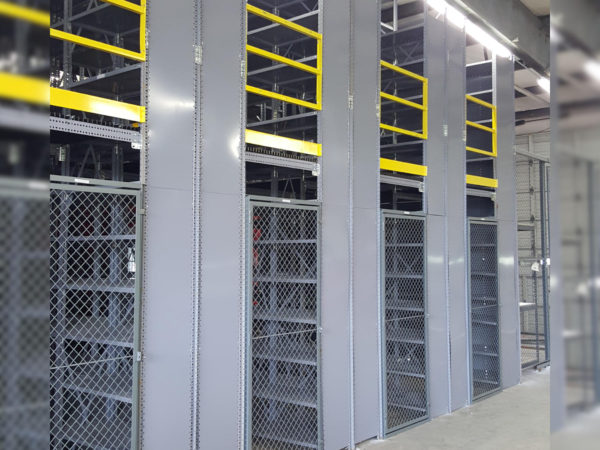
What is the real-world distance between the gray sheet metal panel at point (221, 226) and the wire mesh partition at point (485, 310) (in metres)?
4.68

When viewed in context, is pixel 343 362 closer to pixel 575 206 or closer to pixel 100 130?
pixel 100 130

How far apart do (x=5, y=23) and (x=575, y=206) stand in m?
0.60

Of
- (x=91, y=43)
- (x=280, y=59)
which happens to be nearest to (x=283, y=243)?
(x=280, y=59)

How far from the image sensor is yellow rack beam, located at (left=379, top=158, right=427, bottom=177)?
624 centimetres

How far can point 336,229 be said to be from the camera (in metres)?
5.45

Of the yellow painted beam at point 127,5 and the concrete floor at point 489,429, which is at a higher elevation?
the yellow painted beam at point 127,5

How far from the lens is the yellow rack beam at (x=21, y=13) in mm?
497

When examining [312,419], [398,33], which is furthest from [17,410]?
[398,33]

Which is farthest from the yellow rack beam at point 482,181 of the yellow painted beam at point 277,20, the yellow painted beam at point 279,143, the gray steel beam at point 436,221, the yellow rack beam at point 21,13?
the yellow rack beam at point 21,13

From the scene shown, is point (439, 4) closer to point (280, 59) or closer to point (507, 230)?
point (280, 59)

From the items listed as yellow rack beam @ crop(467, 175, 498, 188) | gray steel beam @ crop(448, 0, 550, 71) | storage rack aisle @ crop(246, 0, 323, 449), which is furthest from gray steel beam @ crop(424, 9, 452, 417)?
storage rack aisle @ crop(246, 0, 323, 449)

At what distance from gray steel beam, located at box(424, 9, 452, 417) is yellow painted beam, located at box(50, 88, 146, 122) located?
4.16 m

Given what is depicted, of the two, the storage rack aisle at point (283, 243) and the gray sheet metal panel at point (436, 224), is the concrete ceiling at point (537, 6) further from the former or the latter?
the storage rack aisle at point (283, 243)

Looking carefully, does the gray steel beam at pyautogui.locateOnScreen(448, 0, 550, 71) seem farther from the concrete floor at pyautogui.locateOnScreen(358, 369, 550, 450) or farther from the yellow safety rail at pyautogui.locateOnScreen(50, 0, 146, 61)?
the concrete floor at pyautogui.locateOnScreen(358, 369, 550, 450)
